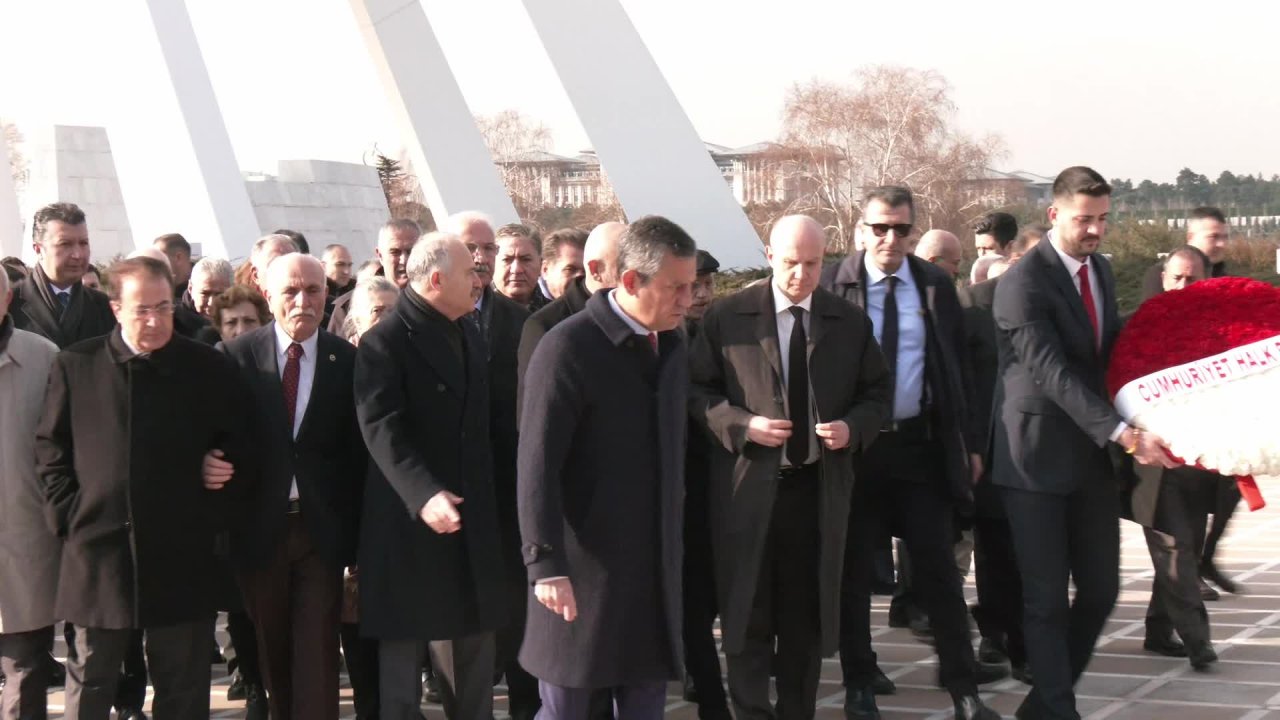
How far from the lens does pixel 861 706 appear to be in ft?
19.0

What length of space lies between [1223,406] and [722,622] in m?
1.80

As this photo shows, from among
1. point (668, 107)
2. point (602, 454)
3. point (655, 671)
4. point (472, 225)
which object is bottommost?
point (655, 671)

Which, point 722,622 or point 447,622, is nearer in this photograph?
point 447,622

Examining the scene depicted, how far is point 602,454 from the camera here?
14.1ft

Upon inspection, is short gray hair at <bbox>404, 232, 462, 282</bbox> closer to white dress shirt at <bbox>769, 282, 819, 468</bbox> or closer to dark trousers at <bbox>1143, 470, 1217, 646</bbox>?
white dress shirt at <bbox>769, 282, 819, 468</bbox>

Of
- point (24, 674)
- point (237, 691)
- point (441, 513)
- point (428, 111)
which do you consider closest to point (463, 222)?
point (237, 691)

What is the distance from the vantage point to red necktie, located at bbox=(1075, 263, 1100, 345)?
5.54m

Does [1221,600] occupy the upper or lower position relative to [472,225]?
lower

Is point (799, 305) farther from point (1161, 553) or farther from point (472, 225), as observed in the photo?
point (1161, 553)

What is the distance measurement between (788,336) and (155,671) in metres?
2.35

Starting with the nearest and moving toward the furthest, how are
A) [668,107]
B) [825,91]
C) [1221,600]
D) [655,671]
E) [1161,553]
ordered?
[655,671], [1161,553], [1221,600], [668,107], [825,91]

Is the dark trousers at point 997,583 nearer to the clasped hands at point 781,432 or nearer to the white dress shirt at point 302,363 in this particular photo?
the clasped hands at point 781,432

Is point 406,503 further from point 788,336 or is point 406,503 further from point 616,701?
point 788,336

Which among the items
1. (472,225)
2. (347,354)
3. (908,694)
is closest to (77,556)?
(347,354)
